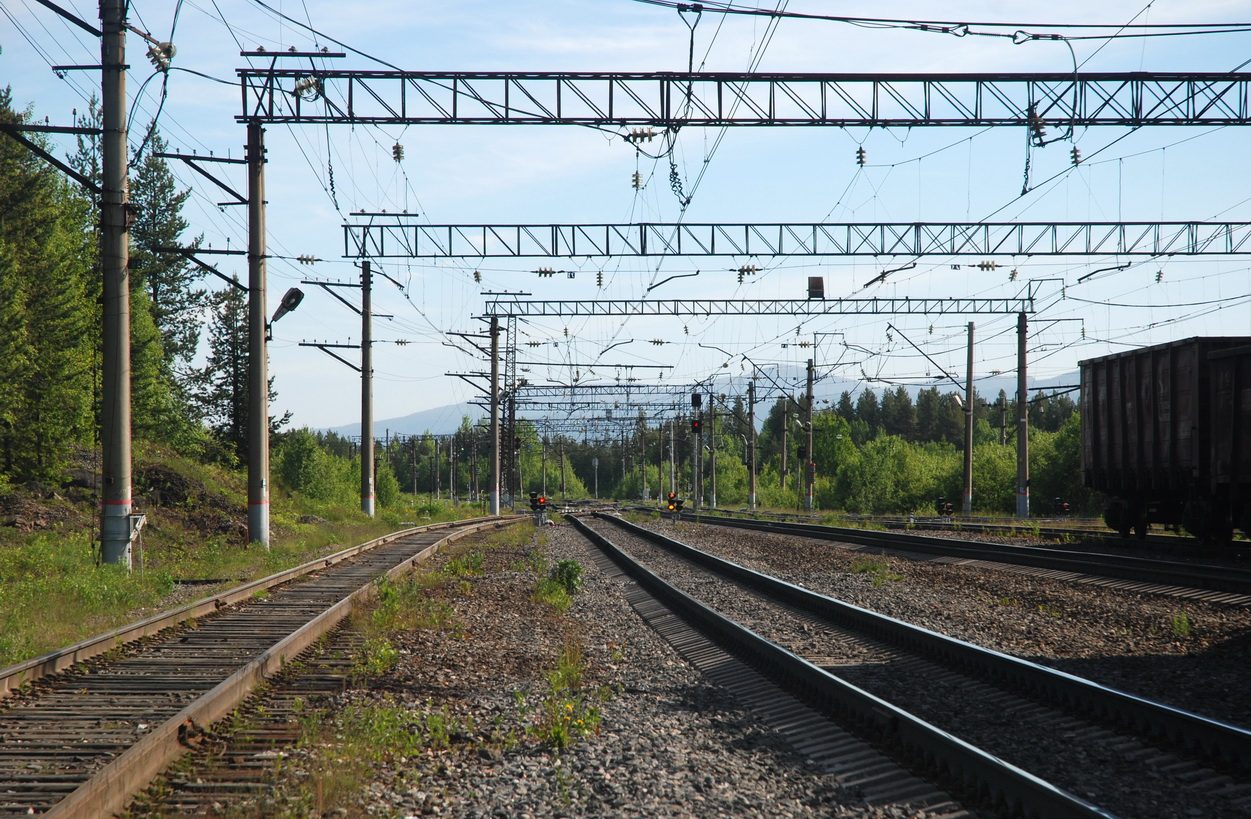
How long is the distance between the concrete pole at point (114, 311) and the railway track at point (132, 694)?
128 inches

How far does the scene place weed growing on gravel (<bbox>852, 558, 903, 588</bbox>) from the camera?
19109 mm

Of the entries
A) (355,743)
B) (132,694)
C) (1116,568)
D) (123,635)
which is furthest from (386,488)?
(355,743)

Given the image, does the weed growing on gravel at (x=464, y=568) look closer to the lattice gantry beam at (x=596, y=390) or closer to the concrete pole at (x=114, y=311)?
the concrete pole at (x=114, y=311)

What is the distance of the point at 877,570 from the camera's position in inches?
797

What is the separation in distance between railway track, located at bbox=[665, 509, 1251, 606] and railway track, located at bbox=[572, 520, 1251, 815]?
5624 mm

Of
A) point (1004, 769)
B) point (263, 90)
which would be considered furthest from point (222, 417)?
point (1004, 769)

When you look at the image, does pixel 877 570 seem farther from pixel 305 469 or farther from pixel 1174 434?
pixel 305 469

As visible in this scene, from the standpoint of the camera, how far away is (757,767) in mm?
7145

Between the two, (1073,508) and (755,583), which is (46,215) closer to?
(755,583)

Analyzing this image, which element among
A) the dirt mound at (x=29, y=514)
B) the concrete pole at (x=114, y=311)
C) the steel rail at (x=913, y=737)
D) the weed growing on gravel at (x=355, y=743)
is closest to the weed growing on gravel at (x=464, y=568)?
the concrete pole at (x=114, y=311)

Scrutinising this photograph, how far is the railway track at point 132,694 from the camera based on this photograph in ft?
20.7

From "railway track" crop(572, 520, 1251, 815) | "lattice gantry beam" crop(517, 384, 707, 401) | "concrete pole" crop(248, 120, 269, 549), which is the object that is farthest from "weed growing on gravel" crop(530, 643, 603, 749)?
"lattice gantry beam" crop(517, 384, 707, 401)

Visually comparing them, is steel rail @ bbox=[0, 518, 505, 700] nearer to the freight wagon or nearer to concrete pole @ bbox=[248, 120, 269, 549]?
concrete pole @ bbox=[248, 120, 269, 549]

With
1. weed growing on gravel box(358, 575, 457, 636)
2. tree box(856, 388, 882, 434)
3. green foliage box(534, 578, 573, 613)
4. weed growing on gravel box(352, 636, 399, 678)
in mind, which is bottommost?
green foliage box(534, 578, 573, 613)
